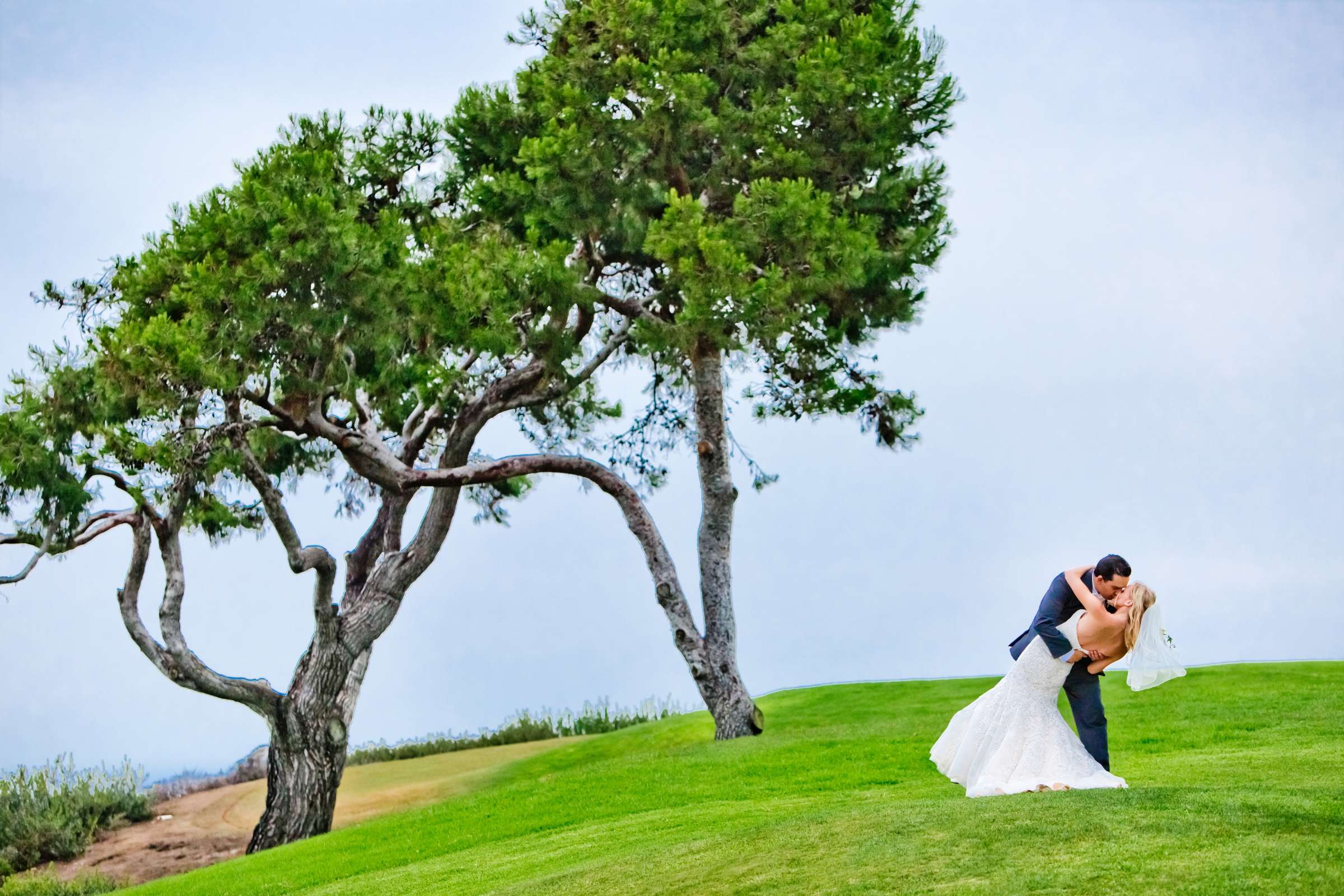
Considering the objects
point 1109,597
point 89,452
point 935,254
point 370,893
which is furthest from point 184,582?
point 1109,597

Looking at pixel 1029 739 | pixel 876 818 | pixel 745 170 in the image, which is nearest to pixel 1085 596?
pixel 1029 739

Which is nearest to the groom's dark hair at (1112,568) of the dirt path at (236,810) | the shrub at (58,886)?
the dirt path at (236,810)

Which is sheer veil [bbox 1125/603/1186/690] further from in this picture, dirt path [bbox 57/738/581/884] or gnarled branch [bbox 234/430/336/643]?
dirt path [bbox 57/738/581/884]

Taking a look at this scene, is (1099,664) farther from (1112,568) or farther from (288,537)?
(288,537)

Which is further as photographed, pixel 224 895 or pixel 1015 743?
pixel 224 895

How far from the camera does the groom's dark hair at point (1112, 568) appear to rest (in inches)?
326

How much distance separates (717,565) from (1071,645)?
9490mm

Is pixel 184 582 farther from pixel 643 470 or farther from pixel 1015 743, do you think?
pixel 1015 743

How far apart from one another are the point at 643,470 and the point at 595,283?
11.2 feet

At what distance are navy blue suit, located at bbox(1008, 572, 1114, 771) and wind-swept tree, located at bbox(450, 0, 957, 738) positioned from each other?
8.39m

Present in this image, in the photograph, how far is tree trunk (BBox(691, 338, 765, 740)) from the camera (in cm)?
1745

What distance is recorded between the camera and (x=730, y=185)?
60.1 ft

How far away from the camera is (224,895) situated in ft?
41.3

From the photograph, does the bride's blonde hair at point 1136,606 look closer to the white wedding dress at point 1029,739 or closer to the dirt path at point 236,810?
the white wedding dress at point 1029,739
